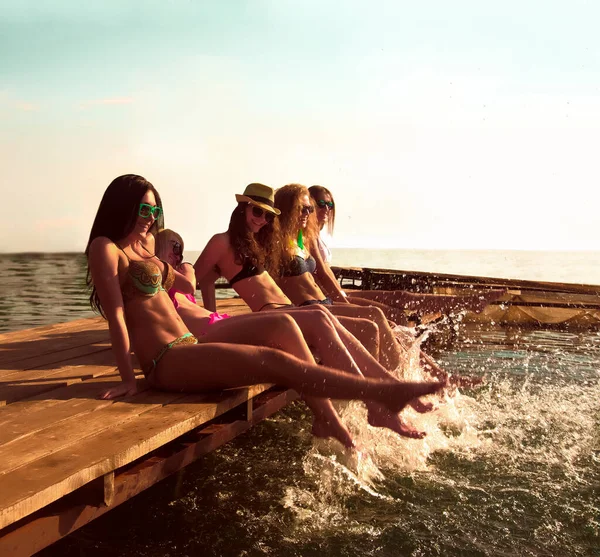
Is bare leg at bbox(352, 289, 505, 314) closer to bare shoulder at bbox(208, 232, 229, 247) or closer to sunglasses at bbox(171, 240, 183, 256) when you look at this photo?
bare shoulder at bbox(208, 232, 229, 247)

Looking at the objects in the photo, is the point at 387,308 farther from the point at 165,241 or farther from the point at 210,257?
the point at 165,241


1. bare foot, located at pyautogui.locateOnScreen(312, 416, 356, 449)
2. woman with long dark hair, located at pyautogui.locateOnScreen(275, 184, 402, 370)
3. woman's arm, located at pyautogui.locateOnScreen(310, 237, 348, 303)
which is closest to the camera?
bare foot, located at pyautogui.locateOnScreen(312, 416, 356, 449)

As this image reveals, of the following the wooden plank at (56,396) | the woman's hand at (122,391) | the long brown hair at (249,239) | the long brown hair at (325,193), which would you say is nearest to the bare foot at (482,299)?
the long brown hair at (325,193)

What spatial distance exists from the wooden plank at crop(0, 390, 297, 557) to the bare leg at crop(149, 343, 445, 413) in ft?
1.65

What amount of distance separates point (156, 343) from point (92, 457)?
1144 mm

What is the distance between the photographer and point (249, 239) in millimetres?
5824

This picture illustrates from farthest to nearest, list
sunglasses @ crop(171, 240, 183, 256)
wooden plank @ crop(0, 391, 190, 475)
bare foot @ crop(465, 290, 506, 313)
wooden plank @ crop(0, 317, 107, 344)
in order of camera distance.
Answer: bare foot @ crop(465, 290, 506, 313)
wooden plank @ crop(0, 317, 107, 344)
sunglasses @ crop(171, 240, 183, 256)
wooden plank @ crop(0, 391, 190, 475)

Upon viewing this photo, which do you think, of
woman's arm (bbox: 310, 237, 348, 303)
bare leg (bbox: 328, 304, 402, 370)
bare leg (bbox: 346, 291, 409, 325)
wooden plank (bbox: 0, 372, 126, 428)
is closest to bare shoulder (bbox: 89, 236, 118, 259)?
wooden plank (bbox: 0, 372, 126, 428)

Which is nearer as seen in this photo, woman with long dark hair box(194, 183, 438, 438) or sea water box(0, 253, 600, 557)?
sea water box(0, 253, 600, 557)

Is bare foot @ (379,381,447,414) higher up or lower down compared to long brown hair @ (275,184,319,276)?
lower down

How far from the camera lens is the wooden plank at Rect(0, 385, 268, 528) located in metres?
2.75

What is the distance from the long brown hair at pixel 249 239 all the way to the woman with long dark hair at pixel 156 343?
4.18ft

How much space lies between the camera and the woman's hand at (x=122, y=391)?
425cm

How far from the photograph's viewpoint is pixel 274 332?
4.45 metres
